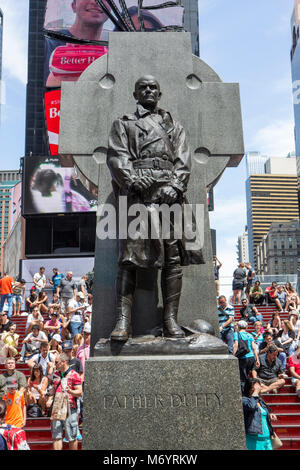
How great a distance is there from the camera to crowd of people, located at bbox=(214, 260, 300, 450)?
7047mm

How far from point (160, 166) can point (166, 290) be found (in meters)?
1.43

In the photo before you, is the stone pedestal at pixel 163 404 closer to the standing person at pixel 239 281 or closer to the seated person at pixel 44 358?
the seated person at pixel 44 358

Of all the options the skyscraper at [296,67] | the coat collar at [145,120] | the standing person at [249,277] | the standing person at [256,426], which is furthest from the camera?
the skyscraper at [296,67]

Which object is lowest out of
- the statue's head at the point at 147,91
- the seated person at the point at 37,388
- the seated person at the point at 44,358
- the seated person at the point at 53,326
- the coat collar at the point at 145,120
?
the seated person at the point at 37,388

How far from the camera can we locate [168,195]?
228 inches

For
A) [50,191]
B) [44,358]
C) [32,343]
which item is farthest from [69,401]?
[50,191]

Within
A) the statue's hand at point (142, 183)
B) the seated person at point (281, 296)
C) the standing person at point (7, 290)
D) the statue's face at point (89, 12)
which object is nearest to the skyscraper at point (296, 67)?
the statue's face at point (89, 12)

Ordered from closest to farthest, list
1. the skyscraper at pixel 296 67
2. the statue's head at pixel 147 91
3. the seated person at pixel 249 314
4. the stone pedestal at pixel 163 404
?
the stone pedestal at pixel 163 404, the statue's head at pixel 147 91, the seated person at pixel 249 314, the skyscraper at pixel 296 67

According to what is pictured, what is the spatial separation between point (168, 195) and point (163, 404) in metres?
2.20

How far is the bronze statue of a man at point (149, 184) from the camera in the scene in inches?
229

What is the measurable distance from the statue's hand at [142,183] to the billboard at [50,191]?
37.1m

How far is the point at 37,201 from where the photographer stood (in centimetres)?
4253

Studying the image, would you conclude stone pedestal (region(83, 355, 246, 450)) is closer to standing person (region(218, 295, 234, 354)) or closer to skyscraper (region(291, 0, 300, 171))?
standing person (region(218, 295, 234, 354))

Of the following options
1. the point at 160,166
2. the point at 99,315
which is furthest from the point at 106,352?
the point at 160,166
